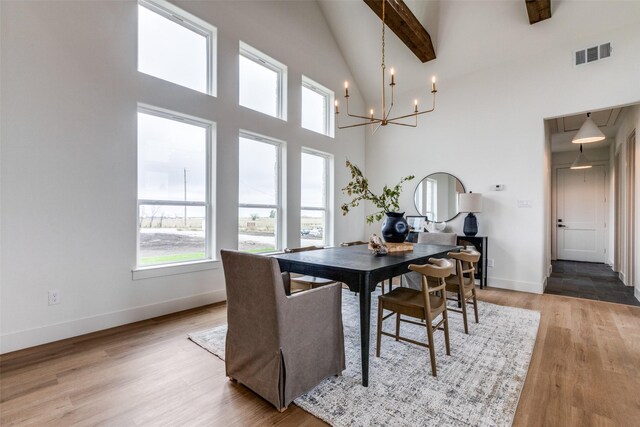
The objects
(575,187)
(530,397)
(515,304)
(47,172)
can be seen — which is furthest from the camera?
(575,187)

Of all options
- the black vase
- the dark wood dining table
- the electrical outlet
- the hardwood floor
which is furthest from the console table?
the electrical outlet

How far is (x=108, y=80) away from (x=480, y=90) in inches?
196

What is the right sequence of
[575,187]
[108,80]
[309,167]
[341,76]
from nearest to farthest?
[108,80]
[309,167]
[341,76]
[575,187]

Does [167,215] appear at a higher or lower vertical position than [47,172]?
lower

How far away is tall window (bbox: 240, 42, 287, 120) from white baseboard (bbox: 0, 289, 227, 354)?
2.60 meters

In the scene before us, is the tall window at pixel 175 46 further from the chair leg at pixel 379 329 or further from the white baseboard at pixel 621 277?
the white baseboard at pixel 621 277

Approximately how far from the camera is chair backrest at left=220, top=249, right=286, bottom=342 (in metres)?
1.57

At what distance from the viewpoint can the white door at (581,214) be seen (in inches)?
269

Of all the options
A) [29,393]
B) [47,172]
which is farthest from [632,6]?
[29,393]

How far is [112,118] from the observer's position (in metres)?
2.82

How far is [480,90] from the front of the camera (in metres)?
4.71

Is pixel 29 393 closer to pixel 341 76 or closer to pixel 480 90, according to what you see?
pixel 341 76

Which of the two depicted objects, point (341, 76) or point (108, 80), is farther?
point (341, 76)

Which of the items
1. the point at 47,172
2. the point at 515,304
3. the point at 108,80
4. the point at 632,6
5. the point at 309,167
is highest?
the point at 632,6
